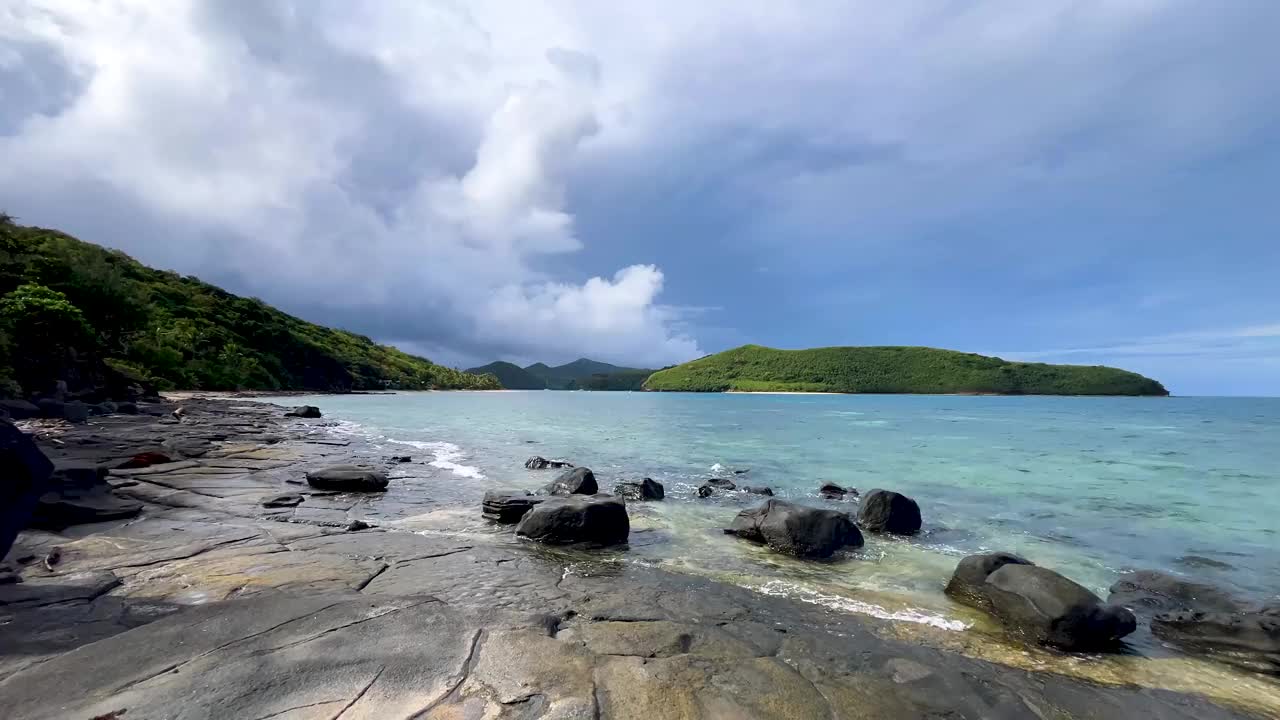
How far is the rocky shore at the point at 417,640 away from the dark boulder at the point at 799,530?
9.11 feet

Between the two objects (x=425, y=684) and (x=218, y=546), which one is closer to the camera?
(x=425, y=684)

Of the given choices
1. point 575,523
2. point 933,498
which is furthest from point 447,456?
point 933,498

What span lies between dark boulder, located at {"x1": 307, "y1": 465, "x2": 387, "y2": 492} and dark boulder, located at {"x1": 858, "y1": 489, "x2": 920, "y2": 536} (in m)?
12.5

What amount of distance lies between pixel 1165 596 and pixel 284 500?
1702 centimetres

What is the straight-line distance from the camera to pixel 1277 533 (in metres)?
14.1

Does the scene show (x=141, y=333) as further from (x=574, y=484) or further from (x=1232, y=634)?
(x=1232, y=634)

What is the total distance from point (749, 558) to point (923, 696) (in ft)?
16.7

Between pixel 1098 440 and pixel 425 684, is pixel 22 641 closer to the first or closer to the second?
pixel 425 684

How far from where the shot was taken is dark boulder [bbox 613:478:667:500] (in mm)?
15805

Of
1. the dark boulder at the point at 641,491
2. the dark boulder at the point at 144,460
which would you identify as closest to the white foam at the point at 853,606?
the dark boulder at the point at 641,491

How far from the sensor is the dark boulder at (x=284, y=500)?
11.9m

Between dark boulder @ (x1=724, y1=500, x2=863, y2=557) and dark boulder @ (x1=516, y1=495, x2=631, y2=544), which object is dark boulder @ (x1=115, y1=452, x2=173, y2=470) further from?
dark boulder @ (x1=724, y1=500, x2=863, y2=557)

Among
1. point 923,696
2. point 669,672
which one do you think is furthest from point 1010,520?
point 669,672

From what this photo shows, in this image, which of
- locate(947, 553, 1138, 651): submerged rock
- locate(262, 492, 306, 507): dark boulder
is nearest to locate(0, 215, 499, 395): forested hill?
locate(262, 492, 306, 507): dark boulder
